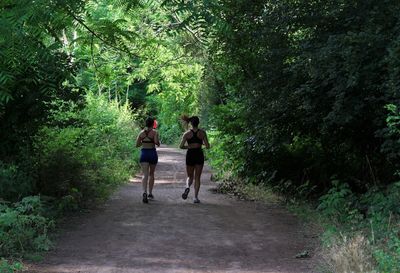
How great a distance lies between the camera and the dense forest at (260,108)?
6055 mm

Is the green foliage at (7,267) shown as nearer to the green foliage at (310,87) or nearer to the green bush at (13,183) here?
the green bush at (13,183)

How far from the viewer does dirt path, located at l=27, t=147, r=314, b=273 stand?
6691mm

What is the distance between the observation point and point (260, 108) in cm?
1236

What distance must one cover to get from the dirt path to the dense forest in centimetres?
54

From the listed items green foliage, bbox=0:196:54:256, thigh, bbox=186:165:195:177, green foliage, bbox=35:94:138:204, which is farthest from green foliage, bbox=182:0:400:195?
green foliage, bbox=0:196:54:256

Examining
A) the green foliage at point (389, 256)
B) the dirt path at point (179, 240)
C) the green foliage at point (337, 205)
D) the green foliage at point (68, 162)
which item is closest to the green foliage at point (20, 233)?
the dirt path at point (179, 240)

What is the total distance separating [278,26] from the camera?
1117cm

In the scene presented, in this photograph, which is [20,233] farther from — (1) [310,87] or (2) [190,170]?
(1) [310,87]

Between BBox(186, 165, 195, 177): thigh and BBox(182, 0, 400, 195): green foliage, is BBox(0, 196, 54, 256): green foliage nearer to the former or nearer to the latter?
BBox(182, 0, 400, 195): green foliage

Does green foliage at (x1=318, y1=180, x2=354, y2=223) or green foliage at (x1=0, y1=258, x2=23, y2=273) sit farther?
green foliage at (x1=318, y1=180, x2=354, y2=223)

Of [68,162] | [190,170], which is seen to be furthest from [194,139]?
[68,162]

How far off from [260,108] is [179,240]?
16.9 ft

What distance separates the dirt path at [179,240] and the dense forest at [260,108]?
0.54 m

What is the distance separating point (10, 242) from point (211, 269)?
2649 mm
